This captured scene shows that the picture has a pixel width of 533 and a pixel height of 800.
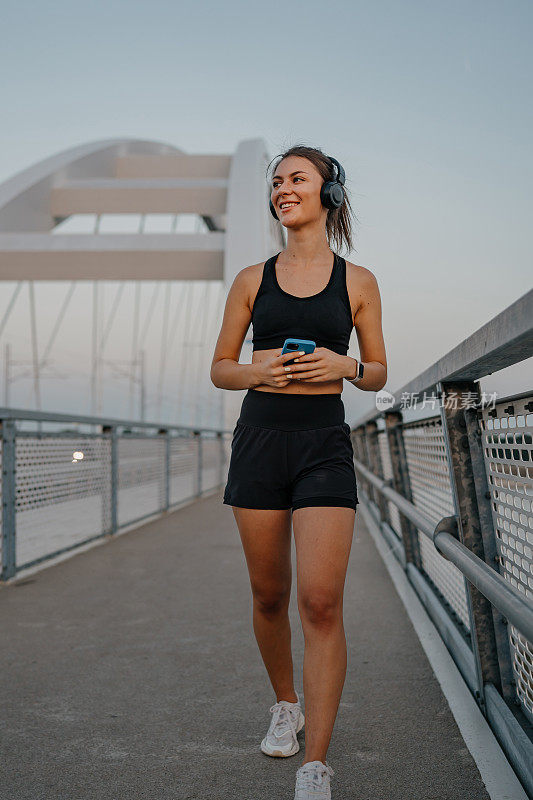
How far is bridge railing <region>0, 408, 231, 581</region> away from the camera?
475cm

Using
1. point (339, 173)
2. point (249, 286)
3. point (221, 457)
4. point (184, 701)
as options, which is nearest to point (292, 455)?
point (249, 286)

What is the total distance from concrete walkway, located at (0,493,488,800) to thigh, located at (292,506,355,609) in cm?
52

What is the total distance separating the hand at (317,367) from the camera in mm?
1907

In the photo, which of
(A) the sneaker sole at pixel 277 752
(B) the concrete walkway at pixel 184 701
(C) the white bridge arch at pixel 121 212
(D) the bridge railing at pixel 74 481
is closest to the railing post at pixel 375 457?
(B) the concrete walkway at pixel 184 701

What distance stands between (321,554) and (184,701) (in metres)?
1.10

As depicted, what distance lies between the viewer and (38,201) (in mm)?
19609

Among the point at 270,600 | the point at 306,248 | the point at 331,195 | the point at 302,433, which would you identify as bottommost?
the point at 270,600

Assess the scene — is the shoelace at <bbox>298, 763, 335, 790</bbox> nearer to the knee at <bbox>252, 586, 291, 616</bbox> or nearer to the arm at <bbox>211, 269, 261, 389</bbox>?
the knee at <bbox>252, 586, 291, 616</bbox>

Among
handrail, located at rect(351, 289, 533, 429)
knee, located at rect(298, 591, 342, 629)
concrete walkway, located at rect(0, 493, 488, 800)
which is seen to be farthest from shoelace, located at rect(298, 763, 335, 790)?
handrail, located at rect(351, 289, 533, 429)

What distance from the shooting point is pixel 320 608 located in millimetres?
1933

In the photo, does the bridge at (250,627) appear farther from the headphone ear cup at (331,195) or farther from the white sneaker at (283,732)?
the headphone ear cup at (331,195)

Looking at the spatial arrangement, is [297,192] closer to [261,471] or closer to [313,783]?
[261,471]

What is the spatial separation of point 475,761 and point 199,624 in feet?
6.37

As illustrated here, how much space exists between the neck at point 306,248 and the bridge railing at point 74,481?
303 cm
